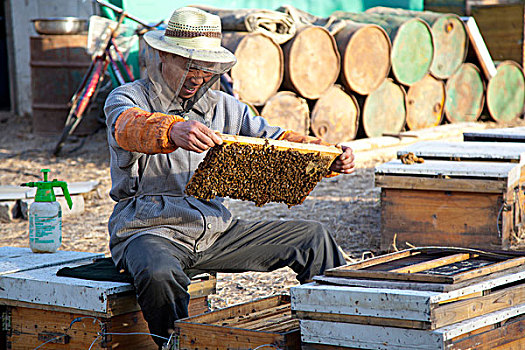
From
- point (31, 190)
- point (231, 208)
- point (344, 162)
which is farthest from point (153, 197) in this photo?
point (31, 190)

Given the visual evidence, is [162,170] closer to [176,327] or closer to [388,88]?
[176,327]

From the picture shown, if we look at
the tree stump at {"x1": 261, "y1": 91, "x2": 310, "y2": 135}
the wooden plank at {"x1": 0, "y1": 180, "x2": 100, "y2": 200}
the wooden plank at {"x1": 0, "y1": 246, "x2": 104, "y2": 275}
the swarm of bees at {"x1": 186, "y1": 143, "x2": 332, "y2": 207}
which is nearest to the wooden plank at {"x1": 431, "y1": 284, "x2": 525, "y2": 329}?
the swarm of bees at {"x1": 186, "y1": 143, "x2": 332, "y2": 207}

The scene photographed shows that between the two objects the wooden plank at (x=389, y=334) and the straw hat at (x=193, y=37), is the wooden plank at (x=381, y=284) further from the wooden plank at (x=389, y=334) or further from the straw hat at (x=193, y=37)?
the straw hat at (x=193, y=37)

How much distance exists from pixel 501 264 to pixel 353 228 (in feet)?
10.2

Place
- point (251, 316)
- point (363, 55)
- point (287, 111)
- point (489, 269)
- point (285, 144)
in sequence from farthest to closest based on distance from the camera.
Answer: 1. point (363, 55)
2. point (287, 111)
3. point (285, 144)
4. point (251, 316)
5. point (489, 269)

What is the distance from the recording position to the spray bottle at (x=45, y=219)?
331cm

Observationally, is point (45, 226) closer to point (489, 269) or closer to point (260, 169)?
point (260, 169)

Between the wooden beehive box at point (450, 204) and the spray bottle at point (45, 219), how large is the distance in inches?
86.4

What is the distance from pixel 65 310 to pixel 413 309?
1463 millimetres

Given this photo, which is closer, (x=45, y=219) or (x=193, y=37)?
(x=193, y=37)

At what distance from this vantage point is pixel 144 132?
2693 millimetres

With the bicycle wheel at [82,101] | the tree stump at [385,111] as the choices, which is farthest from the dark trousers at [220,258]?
the tree stump at [385,111]

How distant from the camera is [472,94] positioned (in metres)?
11.3

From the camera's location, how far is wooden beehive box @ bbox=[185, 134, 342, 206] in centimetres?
290
